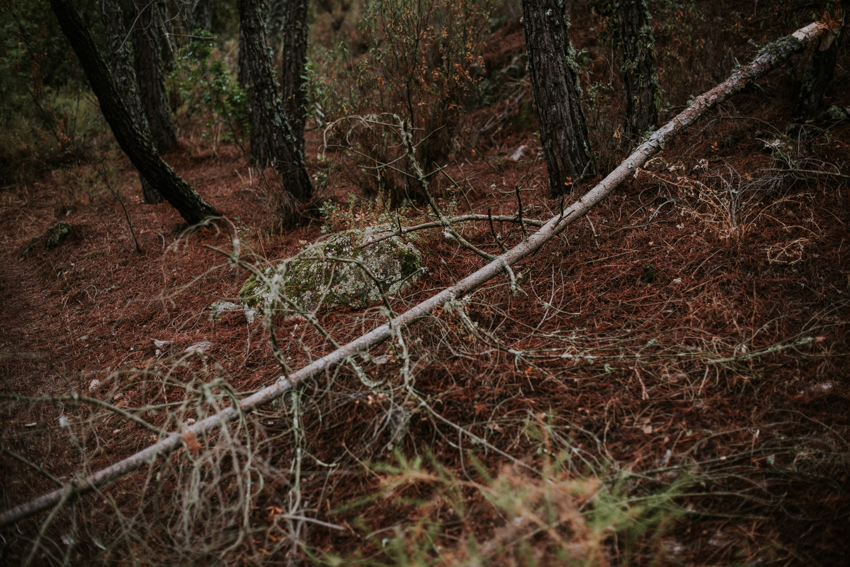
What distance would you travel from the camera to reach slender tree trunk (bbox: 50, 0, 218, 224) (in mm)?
4156

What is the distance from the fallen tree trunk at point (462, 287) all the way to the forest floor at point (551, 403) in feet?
0.30

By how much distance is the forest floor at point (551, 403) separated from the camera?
1.62 m

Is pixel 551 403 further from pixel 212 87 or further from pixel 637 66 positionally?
pixel 212 87

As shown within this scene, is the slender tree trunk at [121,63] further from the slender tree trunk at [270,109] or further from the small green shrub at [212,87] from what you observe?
the slender tree trunk at [270,109]

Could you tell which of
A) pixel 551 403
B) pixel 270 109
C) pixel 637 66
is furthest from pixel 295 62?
pixel 551 403

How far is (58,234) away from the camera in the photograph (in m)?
5.56

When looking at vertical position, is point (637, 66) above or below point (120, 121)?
below

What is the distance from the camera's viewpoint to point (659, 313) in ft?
8.17

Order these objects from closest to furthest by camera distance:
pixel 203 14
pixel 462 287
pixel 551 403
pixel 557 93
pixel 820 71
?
pixel 551 403 → pixel 462 287 → pixel 820 71 → pixel 557 93 → pixel 203 14

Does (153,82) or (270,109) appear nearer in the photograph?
(270,109)

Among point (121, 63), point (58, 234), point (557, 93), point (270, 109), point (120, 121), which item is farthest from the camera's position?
point (121, 63)

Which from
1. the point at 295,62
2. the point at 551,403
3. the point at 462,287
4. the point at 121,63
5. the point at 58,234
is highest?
the point at 121,63

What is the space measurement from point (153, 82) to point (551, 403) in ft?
28.5

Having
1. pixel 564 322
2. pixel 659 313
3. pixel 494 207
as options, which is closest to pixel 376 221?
pixel 494 207
